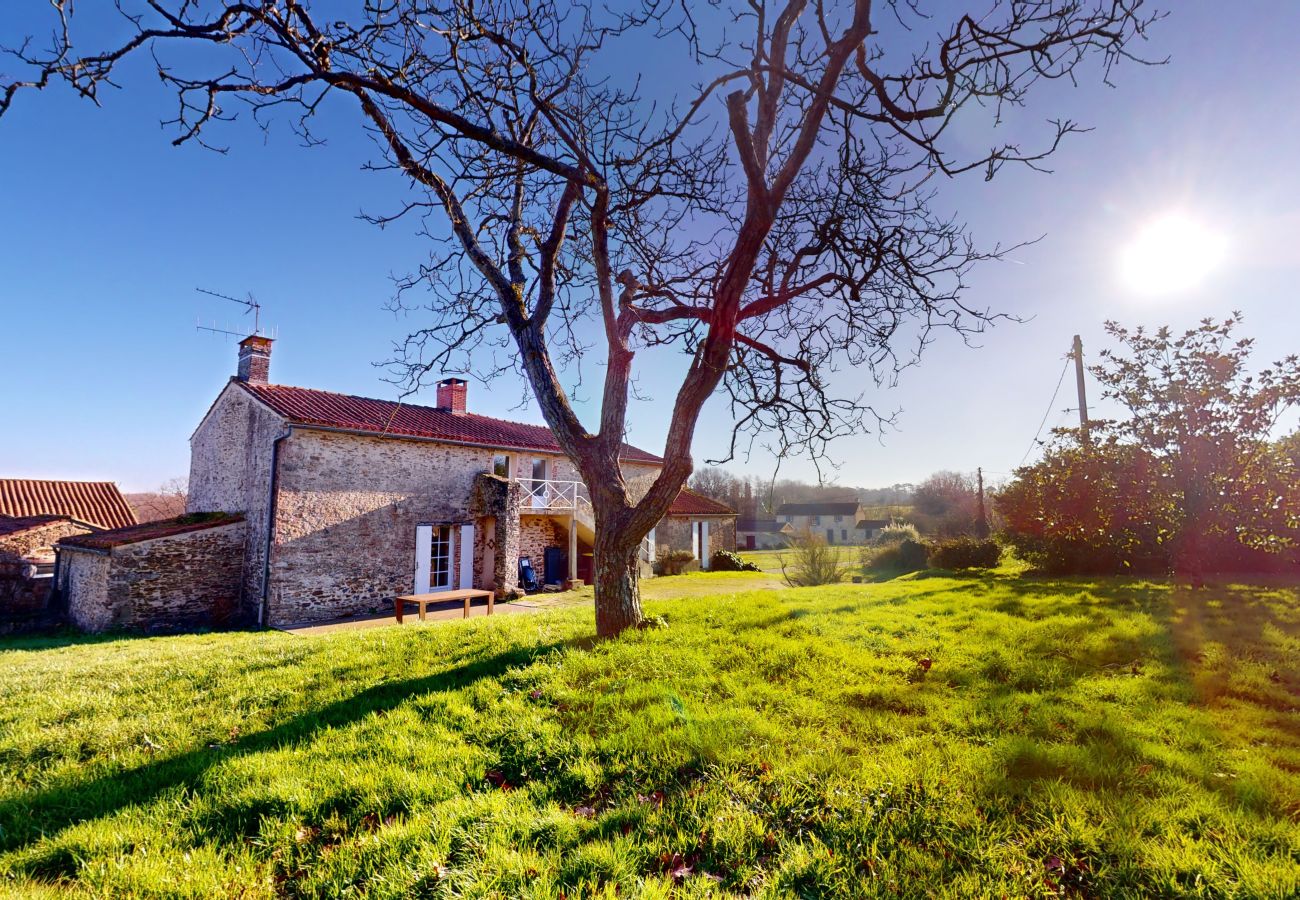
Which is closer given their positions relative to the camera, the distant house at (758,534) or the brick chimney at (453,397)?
the brick chimney at (453,397)

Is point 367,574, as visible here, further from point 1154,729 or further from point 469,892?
point 1154,729

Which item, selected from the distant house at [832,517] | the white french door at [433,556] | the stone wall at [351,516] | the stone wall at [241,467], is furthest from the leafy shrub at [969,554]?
the distant house at [832,517]

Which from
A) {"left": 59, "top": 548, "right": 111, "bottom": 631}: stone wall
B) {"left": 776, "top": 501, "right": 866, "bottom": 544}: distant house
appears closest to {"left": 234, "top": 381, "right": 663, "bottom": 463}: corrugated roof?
{"left": 59, "top": 548, "right": 111, "bottom": 631}: stone wall

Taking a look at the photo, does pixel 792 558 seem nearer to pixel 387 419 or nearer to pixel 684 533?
pixel 684 533

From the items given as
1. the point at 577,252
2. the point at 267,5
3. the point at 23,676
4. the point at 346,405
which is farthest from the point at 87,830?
the point at 346,405

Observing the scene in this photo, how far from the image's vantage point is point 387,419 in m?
15.0

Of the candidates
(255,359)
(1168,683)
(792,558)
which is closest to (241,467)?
(255,359)

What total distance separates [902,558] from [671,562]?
10533 millimetres

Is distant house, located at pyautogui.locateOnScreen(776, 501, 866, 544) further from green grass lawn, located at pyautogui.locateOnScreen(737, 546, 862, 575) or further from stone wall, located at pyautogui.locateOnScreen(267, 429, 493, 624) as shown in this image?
stone wall, located at pyautogui.locateOnScreen(267, 429, 493, 624)

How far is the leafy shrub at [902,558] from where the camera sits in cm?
2462

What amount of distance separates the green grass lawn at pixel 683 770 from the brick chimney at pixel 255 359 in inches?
483

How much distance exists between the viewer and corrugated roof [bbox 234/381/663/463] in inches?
593

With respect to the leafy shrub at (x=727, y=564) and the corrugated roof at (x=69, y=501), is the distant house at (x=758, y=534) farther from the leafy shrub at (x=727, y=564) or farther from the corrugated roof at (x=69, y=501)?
the corrugated roof at (x=69, y=501)

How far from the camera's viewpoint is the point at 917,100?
525cm
